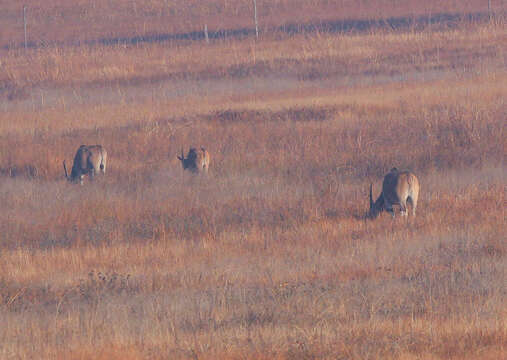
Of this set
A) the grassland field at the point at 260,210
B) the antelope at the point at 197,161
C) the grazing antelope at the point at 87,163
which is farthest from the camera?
the grazing antelope at the point at 87,163

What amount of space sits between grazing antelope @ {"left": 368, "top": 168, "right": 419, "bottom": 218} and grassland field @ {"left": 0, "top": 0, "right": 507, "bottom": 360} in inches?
8.6

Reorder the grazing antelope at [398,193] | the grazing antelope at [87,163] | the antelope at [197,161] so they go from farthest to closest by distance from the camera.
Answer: the grazing antelope at [87,163] < the antelope at [197,161] < the grazing antelope at [398,193]

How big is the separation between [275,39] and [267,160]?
944 inches

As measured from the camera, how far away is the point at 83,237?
12.2 meters

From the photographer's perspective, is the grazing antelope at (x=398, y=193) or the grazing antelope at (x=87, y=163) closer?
the grazing antelope at (x=398, y=193)

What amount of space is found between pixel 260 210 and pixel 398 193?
7.98 ft

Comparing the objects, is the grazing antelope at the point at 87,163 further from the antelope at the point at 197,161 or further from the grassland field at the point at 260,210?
the antelope at the point at 197,161

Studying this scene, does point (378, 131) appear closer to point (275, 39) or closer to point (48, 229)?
point (48, 229)

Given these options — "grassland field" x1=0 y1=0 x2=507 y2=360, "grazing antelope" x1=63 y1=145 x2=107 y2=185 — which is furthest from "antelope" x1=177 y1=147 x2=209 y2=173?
"grazing antelope" x1=63 y1=145 x2=107 y2=185

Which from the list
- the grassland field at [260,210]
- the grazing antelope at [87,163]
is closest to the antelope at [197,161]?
the grassland field at [260,210]

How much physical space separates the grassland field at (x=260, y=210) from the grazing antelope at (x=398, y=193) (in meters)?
0.22

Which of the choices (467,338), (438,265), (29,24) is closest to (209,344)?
(467,338)

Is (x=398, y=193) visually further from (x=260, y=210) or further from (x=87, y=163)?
(x=87, y=163)

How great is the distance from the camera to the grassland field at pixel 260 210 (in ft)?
23.5
